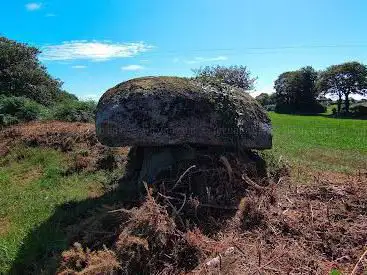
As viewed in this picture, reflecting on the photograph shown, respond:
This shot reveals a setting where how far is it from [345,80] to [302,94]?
8563mm

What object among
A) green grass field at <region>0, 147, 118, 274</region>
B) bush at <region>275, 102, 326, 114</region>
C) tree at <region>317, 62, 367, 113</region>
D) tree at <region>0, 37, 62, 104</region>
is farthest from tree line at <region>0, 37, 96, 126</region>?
tree at <region>317, 62, 367, 113</region>

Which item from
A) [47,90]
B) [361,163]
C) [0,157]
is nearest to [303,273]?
[361,163]

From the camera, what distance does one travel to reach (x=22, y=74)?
26.3 meters

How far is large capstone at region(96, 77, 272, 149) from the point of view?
7.31 meters

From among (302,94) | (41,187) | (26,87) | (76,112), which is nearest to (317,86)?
(302,94)

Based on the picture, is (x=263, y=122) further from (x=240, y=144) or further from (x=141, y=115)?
(x=141, y=115)

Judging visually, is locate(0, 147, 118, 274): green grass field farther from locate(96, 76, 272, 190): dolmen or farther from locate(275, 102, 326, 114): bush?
locate(275, 102, 326, 114): bush

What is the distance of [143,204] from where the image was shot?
19.9 ft

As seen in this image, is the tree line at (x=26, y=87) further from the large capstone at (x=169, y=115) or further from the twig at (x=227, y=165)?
the twig at (x=227, y=165)

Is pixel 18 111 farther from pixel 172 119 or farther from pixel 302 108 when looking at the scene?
pixel 302 108

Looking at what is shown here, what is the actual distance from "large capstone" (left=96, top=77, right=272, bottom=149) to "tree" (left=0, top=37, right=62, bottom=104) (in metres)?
19.7

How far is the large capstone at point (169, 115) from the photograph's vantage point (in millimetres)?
7309

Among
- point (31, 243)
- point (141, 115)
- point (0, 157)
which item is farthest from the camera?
point (0, 157)

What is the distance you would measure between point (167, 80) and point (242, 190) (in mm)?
2446
